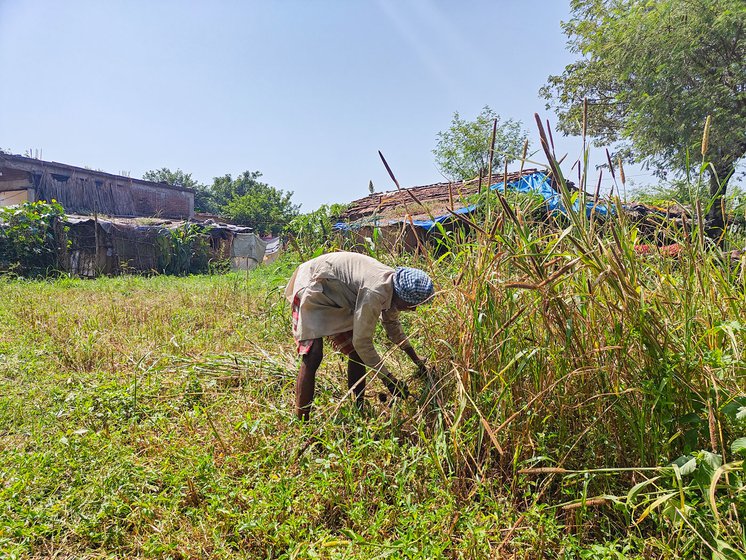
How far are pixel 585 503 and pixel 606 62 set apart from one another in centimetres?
1228

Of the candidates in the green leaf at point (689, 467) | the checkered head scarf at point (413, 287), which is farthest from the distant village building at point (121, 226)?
the green leaf at point (689, 467)

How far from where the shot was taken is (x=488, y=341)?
182 centimetres

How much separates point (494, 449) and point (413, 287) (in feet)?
2.96

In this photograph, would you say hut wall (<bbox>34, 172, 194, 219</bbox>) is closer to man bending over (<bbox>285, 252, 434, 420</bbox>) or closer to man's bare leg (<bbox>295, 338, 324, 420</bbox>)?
man bending over (<bbox>285, 252, 434, 420</bbox>)

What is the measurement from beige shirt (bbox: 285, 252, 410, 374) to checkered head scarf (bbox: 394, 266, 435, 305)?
7cm

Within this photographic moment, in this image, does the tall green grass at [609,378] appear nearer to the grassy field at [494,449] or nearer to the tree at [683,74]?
the grassy field at [494,449]

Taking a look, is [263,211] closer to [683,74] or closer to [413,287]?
[683,74]

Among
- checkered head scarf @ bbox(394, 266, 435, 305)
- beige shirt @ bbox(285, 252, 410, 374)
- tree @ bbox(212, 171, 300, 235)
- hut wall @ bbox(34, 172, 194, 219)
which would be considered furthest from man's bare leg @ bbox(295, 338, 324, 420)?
tree @ bbox(212, 171, 300, 235)

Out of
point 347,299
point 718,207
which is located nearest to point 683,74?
point 718,207

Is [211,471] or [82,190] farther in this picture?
[82,190]

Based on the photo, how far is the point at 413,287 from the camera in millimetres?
2377

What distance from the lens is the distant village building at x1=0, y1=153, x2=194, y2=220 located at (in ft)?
50.4

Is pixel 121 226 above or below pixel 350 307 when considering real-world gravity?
above

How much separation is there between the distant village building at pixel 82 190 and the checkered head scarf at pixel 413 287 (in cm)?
1660
